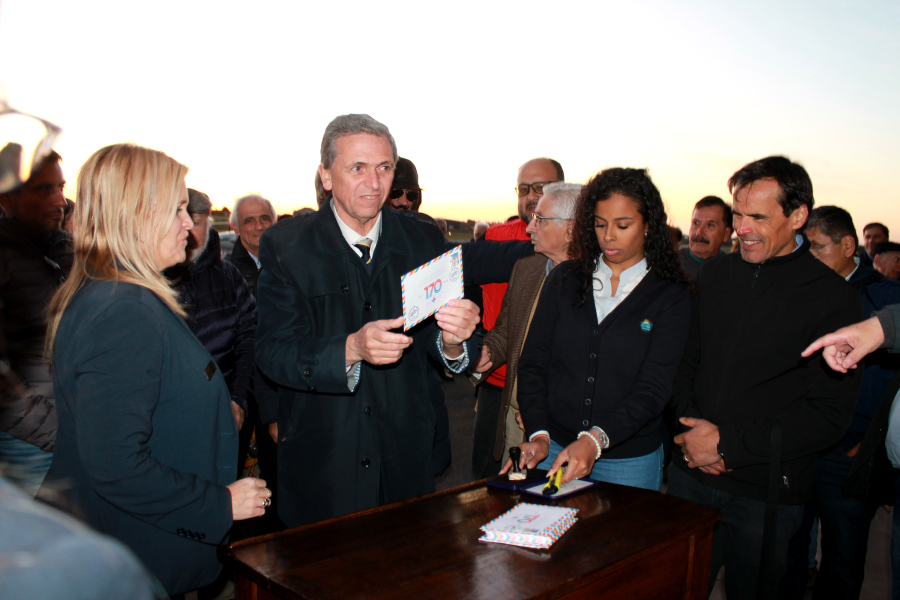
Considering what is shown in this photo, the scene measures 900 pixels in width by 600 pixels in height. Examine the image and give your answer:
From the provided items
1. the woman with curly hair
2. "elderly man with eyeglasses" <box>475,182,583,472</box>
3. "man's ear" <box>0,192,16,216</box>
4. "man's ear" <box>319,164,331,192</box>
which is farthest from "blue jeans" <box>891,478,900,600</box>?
"man's ear" <box>0,192,16,216</box>

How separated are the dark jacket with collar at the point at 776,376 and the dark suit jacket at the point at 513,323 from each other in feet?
2.81

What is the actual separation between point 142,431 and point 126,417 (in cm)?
6

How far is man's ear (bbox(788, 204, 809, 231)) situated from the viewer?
7.40 feet

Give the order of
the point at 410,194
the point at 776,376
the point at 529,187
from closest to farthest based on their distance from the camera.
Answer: the point at 776,376 → the point at 529,187 → the point at 410,194

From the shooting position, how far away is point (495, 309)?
3541mm

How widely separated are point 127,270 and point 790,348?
2.29 meters

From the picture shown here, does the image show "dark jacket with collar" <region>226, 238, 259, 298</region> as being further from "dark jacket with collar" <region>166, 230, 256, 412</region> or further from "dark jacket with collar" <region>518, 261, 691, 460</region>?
"dark jacket with collar" <region>518, 261, 691, 460</region>

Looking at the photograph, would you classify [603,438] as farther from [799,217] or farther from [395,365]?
[799,217]

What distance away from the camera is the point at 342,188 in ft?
6.60

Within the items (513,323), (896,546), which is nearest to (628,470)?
(513,323)

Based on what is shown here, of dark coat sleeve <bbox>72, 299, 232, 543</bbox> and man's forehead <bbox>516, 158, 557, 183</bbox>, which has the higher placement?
man's forehead <bbox>516, 158, 557, 183</bbox>

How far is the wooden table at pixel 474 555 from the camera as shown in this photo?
1.30 meters

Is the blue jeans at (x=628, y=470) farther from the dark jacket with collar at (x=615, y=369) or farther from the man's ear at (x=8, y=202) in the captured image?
the man's ear at (x=8, y=202)

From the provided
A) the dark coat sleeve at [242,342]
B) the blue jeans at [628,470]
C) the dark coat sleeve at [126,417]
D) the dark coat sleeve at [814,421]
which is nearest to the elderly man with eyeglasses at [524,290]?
the blue jeans at [628,470]
